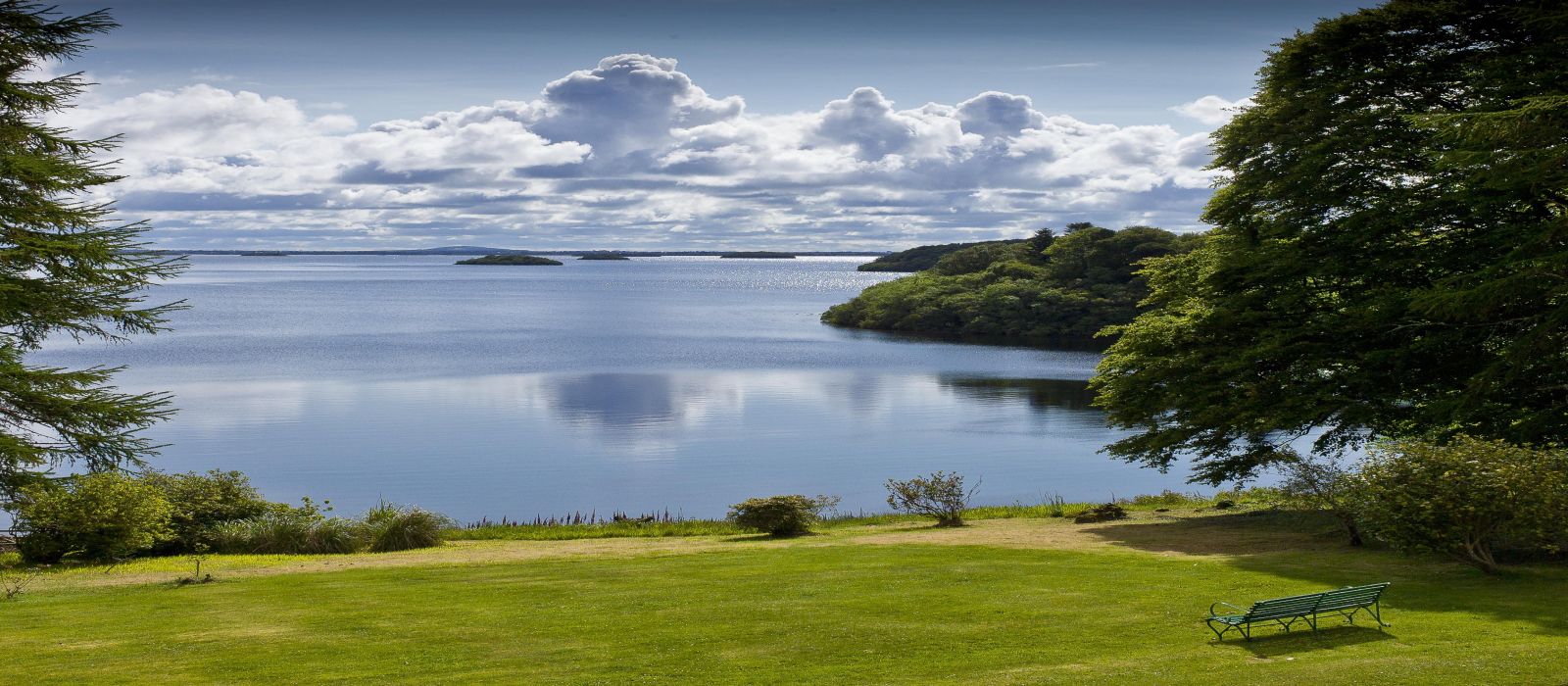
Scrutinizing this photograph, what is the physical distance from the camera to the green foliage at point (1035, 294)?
11000 cm

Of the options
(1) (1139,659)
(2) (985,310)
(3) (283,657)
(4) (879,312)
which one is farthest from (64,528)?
(4) (879,312)

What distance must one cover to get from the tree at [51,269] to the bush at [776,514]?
12.9 m

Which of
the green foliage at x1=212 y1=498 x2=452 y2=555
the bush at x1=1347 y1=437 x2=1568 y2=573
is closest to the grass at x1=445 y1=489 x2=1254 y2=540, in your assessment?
the green foliage at x1=212 y1=498 x2=452 y2=555

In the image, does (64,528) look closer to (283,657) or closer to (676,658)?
(283,657)

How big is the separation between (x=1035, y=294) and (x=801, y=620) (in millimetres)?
103624

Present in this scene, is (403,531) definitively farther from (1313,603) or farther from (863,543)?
(1313,603)

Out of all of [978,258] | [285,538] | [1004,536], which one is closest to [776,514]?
[1004,536]

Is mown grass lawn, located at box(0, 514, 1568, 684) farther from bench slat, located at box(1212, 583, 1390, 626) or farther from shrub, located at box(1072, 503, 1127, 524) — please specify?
shrub, located at box(1072, 503, 1127, 524)

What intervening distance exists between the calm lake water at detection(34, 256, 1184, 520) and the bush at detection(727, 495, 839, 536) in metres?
9.25

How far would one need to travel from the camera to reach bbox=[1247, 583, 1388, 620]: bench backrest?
13.6 metres

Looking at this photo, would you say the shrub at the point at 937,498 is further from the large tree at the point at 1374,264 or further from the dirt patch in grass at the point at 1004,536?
the large tree at the point at 1374,264

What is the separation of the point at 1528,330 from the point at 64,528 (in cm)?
3004

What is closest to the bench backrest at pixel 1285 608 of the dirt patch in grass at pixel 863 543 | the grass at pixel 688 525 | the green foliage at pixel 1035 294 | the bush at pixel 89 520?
the dirt patch in grass at pixel 863 543

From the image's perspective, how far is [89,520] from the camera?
944 inches
